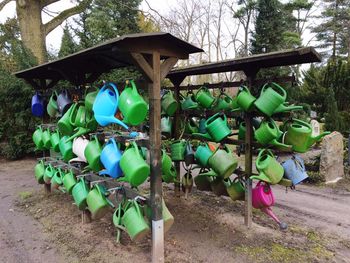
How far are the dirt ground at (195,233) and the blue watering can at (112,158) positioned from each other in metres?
0.83

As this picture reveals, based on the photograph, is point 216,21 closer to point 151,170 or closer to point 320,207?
point 320,207

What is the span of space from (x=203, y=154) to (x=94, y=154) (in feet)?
4.47

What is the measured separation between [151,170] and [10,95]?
21.4 feet

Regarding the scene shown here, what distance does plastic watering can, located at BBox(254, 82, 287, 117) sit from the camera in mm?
3043

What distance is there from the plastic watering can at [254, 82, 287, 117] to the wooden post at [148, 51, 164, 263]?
42.6 inches

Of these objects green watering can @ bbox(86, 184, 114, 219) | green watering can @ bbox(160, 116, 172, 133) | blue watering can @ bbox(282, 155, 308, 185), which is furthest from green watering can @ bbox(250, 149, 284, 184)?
green watering can @ bbox(160, 116, 172, 133)

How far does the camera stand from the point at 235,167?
347cm

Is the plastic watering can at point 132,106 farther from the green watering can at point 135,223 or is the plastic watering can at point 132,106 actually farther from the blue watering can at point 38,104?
the blue watering can at point 38,104

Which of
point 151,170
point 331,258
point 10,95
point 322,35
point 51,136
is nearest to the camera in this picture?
point 151,170

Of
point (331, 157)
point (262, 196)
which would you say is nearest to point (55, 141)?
point (262, 196)

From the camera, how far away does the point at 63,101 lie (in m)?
3.91

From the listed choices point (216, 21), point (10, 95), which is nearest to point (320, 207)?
point (10, 95)

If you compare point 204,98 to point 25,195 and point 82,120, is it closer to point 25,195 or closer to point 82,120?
point 82,120

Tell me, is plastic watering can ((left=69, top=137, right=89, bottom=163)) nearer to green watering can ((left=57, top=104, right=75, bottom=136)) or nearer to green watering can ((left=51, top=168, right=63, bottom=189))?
green watering can ((left=57, top=104, right=75, bottom=136))
